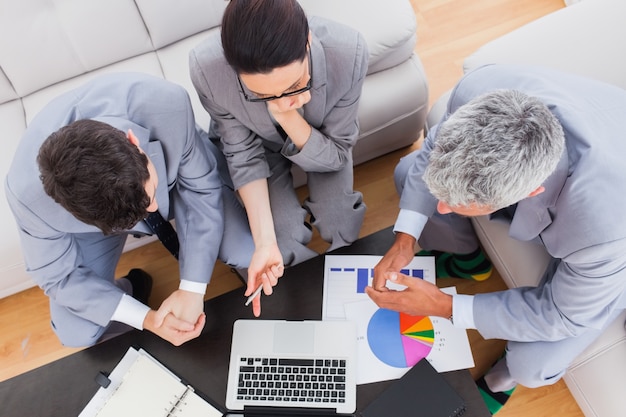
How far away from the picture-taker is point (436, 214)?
1.62m

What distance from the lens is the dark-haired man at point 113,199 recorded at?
42.4 inches

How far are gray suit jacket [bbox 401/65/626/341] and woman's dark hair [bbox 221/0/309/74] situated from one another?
50cm

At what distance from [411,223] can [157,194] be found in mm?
695

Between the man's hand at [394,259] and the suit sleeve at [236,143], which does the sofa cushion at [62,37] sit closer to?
the suit sleeve at [236,143]

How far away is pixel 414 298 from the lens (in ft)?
4.42

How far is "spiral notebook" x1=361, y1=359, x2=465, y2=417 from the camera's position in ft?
4.09

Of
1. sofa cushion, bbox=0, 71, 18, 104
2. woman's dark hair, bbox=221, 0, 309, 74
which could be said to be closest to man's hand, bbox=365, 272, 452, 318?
woman's dark hair, bbox=221, 0, 309, 74

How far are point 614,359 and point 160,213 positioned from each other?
4.35ft

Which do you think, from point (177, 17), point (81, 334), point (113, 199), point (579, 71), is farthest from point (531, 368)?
point (177, 17)

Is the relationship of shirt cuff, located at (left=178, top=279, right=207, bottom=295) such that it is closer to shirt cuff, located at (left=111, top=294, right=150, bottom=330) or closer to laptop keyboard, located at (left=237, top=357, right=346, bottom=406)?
shirt cuff, located at (left=111, top=294, right=150, bottom=330)

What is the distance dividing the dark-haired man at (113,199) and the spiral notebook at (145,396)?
0.10 meters

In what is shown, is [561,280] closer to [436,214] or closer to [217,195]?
[436,214]

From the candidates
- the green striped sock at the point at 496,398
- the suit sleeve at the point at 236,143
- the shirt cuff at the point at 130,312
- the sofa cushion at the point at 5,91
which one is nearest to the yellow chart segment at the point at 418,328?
the green striped sock at the point at 496,398

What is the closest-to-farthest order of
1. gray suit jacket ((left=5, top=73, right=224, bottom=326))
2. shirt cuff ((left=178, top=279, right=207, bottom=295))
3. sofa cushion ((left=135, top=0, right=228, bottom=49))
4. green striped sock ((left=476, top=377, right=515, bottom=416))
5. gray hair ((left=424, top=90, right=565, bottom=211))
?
gray hair ((left=424, top=90, right=565, bottom=211)), gray suit jacket ((left=5, top=73, right=224, bottom=326)), shirt cuff ((left=178, top=279, right=207, bottom=295)), green striped sock ((left=476, top=377, right=515, bottom=416)), sofa cushion ((left=135, top=0, right=228, bottom=49))
